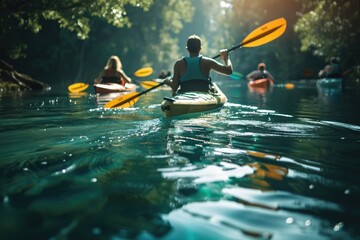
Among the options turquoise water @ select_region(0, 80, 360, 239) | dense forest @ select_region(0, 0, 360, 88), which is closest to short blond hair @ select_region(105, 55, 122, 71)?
dense forest @ select_region(0, 0, 360, 88)

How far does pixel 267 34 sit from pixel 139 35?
3081cm

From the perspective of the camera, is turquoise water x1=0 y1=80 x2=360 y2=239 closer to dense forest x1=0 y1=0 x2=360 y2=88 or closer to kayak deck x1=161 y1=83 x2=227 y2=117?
kayak deck x1=161 y1=83 x2=227 y2=117

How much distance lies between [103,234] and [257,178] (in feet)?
4.45

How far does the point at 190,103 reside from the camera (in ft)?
19.9

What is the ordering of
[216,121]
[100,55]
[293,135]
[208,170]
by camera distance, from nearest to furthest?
1. [208,170]
2. [293,135]
3. [216,121]
4. [100,55]

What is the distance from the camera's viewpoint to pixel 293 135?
4637 millimetres

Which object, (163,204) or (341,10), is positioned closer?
(163,204)

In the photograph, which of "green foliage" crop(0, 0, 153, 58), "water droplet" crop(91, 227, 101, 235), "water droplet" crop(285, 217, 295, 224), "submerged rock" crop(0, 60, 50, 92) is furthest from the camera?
"submerged rock" crop(0, 60, 50, 92)

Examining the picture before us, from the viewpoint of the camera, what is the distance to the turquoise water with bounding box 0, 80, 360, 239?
A: 1.93m

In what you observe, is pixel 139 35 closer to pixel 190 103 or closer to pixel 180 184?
pixel 190 103

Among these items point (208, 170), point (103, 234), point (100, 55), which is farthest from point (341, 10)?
point (100, 55)

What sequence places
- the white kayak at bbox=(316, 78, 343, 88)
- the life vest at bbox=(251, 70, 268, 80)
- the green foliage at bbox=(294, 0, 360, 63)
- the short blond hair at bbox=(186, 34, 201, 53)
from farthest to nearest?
the green foliage at bbox=(294, 0, 360, 63), the life vest at bbox=(251, 70, 268, 80), the white kayak at bbox=(316, 78, 343, 88), the short blond hair at bbox=(186, 34, 201, 53)

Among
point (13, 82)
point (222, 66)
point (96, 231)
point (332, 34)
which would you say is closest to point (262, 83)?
point (332, 34)

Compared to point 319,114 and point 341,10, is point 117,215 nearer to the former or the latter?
point 319,114
